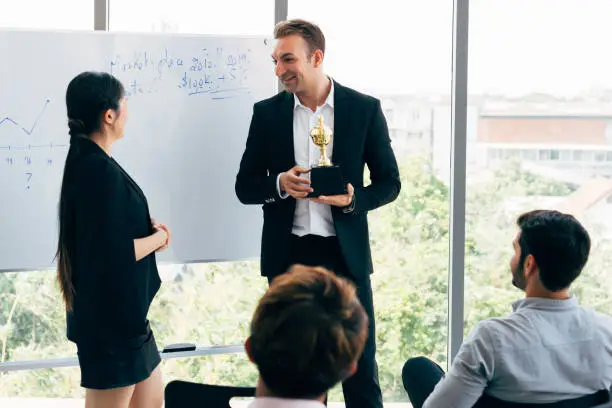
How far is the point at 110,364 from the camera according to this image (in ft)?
7.64

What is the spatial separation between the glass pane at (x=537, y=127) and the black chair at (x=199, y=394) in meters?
2.34

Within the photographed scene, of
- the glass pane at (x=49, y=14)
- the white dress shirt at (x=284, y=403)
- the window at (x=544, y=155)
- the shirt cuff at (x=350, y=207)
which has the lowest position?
the white dress shirt at (x=284, y=403)

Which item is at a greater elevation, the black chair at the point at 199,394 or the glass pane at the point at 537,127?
the glass pane at the point at 537,127

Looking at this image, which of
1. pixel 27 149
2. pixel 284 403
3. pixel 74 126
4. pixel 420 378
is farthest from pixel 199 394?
pixel 27 149

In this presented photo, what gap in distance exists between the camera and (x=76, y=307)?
2.35 m

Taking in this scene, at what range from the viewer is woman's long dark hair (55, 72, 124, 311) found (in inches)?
91.7

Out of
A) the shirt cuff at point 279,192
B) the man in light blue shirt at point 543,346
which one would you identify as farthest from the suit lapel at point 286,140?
the man in light blue shirt at point 543,346

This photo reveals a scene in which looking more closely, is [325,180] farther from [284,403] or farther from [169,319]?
[284,403]

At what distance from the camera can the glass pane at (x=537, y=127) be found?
375 cm

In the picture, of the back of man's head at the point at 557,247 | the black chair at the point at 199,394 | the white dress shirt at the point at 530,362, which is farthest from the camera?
the back of man's head at the point at 557,247

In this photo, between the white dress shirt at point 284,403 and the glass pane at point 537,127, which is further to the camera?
the glass pane at point 537,127

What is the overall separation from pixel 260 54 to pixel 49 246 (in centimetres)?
115

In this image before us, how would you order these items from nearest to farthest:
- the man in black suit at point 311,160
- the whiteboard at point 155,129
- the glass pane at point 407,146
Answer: the man in black suit at point 311,160 < the whiteboard at point 155,129 < the glass pane at point 407,146

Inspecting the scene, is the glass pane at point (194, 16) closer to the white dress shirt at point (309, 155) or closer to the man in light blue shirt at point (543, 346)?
the white dress shirt at point (309, 155)
